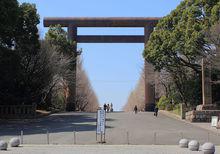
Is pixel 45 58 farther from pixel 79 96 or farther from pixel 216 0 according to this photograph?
pixel 79 96

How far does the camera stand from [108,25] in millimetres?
75875

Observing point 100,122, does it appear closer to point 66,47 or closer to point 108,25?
point 66,47

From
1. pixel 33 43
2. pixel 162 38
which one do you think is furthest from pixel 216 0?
pixel 33 43

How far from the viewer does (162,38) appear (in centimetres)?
5222

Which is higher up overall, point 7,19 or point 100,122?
point 7,19

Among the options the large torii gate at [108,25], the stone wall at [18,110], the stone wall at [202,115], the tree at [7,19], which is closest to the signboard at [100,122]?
the tree at [7,19]

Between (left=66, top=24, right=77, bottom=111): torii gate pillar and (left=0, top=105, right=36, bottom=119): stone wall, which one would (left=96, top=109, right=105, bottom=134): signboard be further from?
(left=66, top=24, right=77, bottom=111): torii gate pillar

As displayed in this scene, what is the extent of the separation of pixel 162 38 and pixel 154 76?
623 inches

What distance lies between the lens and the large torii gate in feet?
244

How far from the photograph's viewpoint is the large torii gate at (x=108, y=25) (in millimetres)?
74250

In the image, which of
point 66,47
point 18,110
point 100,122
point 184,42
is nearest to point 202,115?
point 184,42

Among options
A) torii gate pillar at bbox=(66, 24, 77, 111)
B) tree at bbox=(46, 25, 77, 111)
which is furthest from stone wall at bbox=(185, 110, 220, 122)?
torii gate pillar at bbox=(66, 24, 77, 111)

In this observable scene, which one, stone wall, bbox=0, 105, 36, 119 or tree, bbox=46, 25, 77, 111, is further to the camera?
tree, bbox=46, 25, 77, 111

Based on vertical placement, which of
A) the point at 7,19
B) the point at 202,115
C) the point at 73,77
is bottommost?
the point at 202,115
